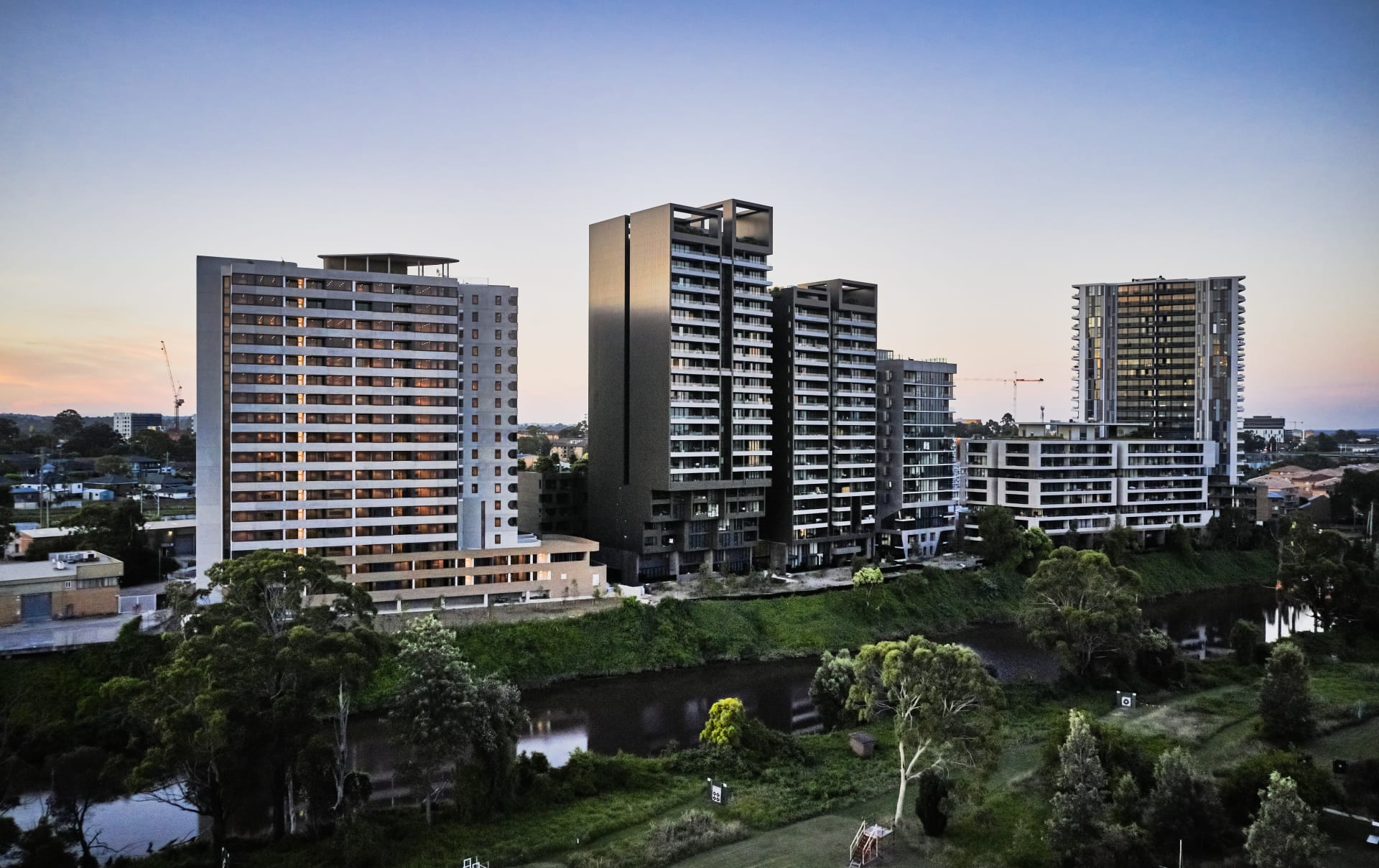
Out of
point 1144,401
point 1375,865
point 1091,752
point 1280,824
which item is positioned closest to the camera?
point 1280,824

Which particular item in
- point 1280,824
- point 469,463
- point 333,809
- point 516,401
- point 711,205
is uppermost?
point 711,205

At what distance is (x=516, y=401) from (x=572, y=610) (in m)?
16.1

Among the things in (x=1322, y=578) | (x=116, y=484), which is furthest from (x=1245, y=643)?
(x=116, y=484)

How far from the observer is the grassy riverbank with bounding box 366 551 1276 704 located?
181 feet

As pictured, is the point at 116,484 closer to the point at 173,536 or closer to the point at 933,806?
the point at 173,536

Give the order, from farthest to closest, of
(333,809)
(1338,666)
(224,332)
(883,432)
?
(883,432) → (224,332) → (1338,666) → (333,809)

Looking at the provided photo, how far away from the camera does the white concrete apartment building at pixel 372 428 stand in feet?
193

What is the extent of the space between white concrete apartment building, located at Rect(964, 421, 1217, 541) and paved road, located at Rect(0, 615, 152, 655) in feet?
247

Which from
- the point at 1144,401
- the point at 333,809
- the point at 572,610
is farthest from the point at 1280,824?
the point at 1144,401

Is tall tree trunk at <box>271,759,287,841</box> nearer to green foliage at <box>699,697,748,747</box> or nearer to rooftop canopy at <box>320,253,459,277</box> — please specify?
green foliage at <box>699,697,748,747</box>

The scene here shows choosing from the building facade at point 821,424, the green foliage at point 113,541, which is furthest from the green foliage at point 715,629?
the green foliage at point 113,541

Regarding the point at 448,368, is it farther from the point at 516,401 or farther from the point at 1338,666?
the point at 1338,666

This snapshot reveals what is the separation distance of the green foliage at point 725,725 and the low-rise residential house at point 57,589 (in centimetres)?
3606

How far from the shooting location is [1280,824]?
962 inches
